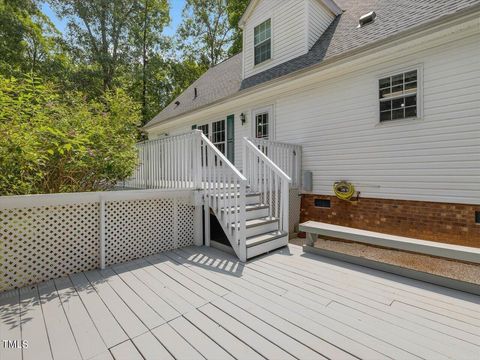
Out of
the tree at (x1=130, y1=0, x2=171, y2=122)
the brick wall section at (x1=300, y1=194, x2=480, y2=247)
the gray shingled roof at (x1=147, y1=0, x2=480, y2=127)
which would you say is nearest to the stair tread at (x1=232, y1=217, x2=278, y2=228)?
the brick wall section at (x1=300, y1=194, x2=480, y2=247)

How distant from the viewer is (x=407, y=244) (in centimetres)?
326

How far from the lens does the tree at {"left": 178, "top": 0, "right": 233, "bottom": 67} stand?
19.5m

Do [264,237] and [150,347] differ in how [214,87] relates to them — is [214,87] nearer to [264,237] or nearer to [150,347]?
[264,237]

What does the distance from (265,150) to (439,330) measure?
4366 millimetres

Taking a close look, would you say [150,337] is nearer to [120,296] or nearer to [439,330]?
[120,296]

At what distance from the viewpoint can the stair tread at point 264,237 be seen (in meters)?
4.07

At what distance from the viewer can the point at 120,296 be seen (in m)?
2.86

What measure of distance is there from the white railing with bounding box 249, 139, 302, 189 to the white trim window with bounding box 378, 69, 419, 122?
2.09m

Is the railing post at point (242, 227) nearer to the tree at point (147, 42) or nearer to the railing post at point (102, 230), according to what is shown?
the railing post at point (102, 230)

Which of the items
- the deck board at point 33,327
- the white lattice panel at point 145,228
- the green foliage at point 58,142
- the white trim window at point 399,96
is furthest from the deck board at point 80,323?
the white trim window at point 399,96

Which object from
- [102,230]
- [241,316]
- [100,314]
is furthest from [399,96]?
[100,314]

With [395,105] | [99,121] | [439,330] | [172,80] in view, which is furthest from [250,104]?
[172,80]

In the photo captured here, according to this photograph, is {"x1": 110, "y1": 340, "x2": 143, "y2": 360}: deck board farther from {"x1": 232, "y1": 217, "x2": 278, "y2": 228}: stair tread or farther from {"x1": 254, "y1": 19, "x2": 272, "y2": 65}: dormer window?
{"x1": 254, "y1": 19, "x2": 272, "y2": 65}: dormer window

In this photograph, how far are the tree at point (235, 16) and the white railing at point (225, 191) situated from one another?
52.6 feet
